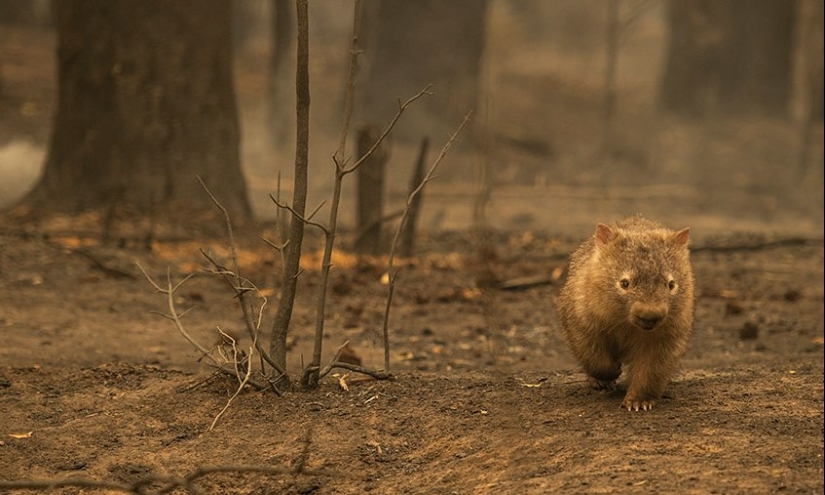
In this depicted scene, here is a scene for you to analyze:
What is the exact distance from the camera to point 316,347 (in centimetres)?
586

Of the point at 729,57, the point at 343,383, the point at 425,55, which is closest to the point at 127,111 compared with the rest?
the point at 343,383

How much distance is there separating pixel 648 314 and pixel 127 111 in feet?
24.1

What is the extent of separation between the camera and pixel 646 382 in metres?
5.47

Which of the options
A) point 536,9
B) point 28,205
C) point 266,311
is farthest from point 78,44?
point 536,9

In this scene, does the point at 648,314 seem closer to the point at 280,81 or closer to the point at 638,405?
the point at 638,405

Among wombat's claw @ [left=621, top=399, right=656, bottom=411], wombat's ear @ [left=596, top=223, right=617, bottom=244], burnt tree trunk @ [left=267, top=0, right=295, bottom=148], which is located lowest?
wombat's claw @ [left=621, top=399, right=656, bottom=411]

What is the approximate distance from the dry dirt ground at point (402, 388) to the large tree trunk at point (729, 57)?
11153 mm

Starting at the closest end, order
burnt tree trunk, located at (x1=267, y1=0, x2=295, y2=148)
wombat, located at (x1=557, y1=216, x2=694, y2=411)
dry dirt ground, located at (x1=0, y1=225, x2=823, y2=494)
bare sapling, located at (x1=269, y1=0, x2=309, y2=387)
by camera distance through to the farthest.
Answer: dry dirt ground, located at (x1=0, y1=225, x2=823, y2=494) < wombat, located at (x1=557, y1=216, x2=694, y2=411) < bare sapling, located at (x1=269, y1=0, x2=309, y2=387) < burnt tree trunk, located at (x1=267, y1=0, x2=295, y2=148)

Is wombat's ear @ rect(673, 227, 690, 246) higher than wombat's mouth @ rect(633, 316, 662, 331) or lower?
higher

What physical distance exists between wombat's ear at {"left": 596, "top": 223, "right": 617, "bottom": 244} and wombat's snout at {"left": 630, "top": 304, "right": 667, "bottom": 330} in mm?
524

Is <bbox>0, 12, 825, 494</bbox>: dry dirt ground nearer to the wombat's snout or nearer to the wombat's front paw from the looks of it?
the wombat's front paw

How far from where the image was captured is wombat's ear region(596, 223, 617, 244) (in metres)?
5.52

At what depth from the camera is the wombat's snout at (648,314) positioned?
505 cm

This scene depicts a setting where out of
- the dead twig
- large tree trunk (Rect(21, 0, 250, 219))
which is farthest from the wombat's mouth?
large tree trunk (Rect(21, 0, 250, 219))
